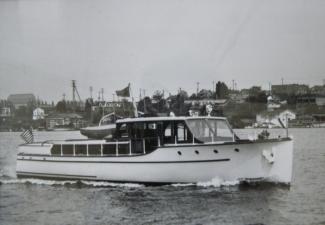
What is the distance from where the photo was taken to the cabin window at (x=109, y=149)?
22062 mm

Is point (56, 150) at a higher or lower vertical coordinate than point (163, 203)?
higher

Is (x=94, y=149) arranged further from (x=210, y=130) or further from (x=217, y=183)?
(x=217, y=183)

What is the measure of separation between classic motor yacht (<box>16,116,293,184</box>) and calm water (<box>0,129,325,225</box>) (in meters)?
0.46

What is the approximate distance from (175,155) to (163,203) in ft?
9.19

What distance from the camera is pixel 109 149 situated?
22188mm

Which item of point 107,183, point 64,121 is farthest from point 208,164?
point 64,121

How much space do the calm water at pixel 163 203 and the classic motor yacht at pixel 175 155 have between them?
0.46 meters

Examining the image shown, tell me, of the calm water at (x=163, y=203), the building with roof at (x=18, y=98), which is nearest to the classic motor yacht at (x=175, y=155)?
the calm water at (x=163, y=203)

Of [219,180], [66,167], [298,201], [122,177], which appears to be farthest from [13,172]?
[298,201]

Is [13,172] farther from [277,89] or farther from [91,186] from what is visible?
[277,89]

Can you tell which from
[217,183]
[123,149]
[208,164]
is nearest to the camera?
[208,164]

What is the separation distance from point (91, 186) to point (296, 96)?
147ft

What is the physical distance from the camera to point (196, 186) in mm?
20484

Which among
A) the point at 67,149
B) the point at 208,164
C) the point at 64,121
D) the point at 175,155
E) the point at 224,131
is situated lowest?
the point at 208,164
